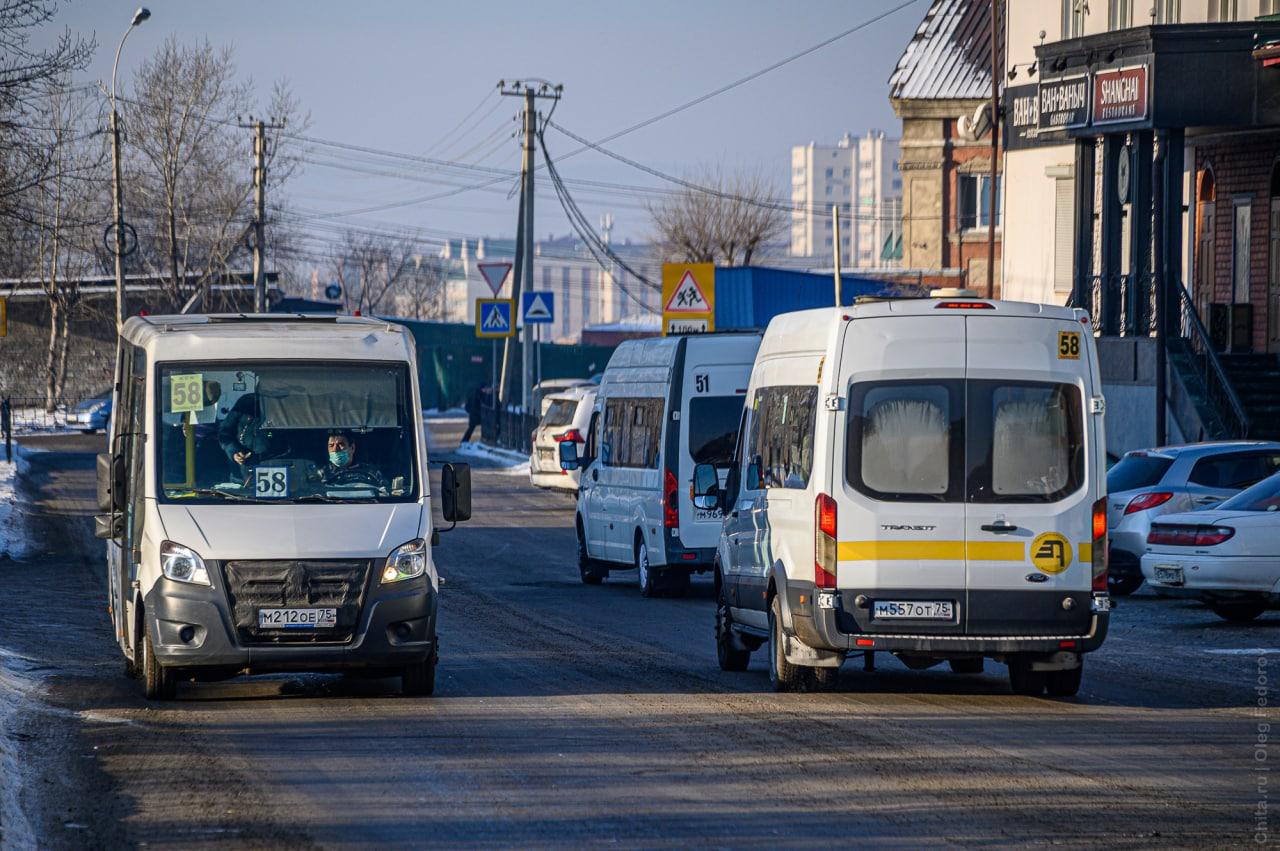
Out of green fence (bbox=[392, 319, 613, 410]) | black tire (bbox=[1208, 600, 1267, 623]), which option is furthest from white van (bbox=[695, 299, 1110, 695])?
green fence (bbox=[392, 319, 613, 410])

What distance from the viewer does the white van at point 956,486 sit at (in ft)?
35.8

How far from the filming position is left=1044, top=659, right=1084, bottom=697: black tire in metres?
11.5

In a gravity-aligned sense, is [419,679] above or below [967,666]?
above

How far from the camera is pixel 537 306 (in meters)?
40.2

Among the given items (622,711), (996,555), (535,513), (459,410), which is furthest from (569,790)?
(459,410)

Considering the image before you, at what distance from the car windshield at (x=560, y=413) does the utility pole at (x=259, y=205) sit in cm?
1992

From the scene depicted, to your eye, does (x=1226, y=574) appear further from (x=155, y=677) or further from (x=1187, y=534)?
(x=155, y=677)

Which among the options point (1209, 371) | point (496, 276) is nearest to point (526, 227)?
point (496, 276)

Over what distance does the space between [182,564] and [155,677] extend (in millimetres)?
831

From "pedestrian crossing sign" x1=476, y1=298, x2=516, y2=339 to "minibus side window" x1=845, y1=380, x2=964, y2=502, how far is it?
3032 cm

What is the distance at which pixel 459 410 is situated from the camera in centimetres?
8325

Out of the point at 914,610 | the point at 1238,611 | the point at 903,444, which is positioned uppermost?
the point at 903,444

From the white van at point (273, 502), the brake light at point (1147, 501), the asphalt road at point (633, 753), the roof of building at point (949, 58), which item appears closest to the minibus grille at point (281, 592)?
the white van at point (273, 502)

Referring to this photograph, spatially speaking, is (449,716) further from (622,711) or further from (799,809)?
(799,809)
